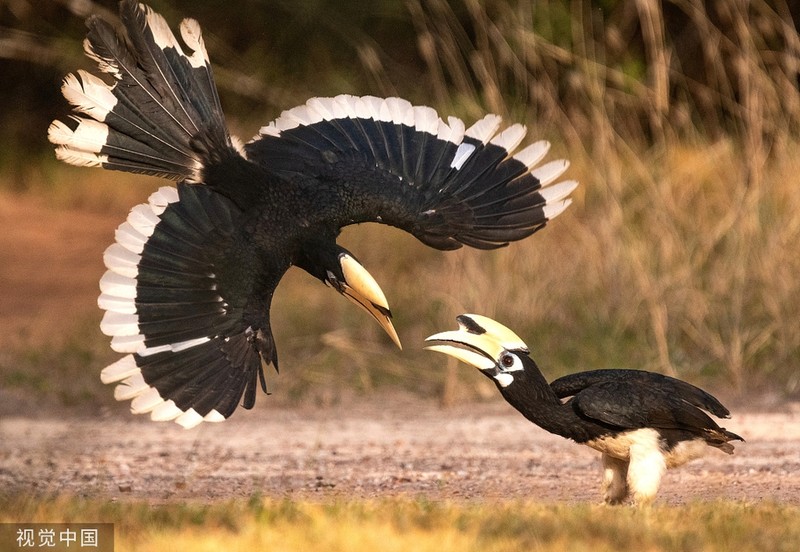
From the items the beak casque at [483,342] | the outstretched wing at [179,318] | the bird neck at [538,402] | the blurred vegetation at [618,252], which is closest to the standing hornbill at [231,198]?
the outstretched wing at [179,318]

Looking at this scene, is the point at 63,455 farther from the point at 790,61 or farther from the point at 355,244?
the point at 790,61

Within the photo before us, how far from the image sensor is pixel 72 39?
1159 cm

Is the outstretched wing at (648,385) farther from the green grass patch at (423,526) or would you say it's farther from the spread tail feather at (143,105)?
the spread tail feather at (143,105)

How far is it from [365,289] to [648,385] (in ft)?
3.71

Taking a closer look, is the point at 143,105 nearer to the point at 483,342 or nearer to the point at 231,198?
the point at 231,198

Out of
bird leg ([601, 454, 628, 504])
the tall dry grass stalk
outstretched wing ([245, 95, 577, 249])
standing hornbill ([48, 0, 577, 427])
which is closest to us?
bird leg ([601, 454, 628, 504])

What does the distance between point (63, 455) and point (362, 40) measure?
606cm

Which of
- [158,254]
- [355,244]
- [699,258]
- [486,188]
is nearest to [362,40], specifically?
[355,244]

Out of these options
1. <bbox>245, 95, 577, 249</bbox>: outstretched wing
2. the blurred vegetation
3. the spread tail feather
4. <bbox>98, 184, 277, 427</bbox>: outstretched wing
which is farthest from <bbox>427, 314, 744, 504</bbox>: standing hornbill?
the blurred vegetation

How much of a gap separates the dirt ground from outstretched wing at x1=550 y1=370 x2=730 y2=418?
37 cm

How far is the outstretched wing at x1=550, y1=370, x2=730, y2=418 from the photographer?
4.46 meters

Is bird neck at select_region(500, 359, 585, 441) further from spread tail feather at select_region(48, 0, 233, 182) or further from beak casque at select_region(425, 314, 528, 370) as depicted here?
spread tail feather at select_region(48, 0, 233, 182)

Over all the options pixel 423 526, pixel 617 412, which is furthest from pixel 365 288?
pixel 423 526

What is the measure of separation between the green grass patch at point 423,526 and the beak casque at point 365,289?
3.42 ft
